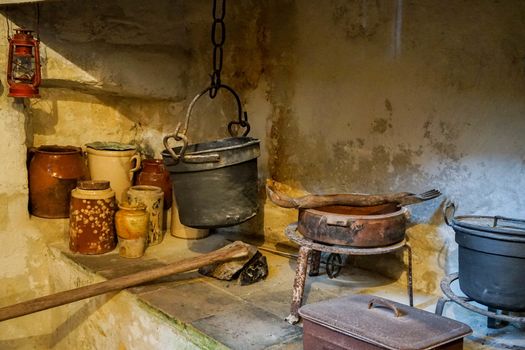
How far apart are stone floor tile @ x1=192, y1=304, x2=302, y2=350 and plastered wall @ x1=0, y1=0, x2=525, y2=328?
77 cm

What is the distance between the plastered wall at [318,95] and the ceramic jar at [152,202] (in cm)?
42

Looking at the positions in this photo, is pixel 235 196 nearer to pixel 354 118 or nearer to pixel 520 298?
pixel 354 118

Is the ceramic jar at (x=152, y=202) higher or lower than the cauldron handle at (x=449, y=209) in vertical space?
lower

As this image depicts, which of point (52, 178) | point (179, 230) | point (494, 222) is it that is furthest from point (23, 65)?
point (494, 222)

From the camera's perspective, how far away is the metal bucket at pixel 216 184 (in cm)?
228

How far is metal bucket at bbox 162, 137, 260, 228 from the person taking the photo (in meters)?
2.28

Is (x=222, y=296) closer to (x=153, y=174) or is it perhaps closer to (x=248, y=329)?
(x=248, y=329)

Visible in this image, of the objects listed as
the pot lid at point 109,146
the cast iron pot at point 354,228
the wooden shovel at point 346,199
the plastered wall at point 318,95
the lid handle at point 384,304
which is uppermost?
the plastered wall at point 318,95

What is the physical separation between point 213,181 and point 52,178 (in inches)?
37.7

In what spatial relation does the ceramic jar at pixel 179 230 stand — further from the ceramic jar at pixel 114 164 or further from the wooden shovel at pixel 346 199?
the wooden shovel at pixel 346 199

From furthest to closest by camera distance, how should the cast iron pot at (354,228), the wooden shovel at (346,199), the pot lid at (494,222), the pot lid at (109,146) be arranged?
the pot lid at (109,146) → the wooden shovel at (346,199) → the cast iron pot at (354,228) → the pot lid at (494,222)

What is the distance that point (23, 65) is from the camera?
251 cm

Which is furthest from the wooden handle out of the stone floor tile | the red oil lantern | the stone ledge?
the red oil lantern

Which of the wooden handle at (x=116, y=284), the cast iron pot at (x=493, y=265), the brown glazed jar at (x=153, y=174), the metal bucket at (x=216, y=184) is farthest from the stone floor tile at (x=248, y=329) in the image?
the brown glazed jar at (x=153, y=174)
